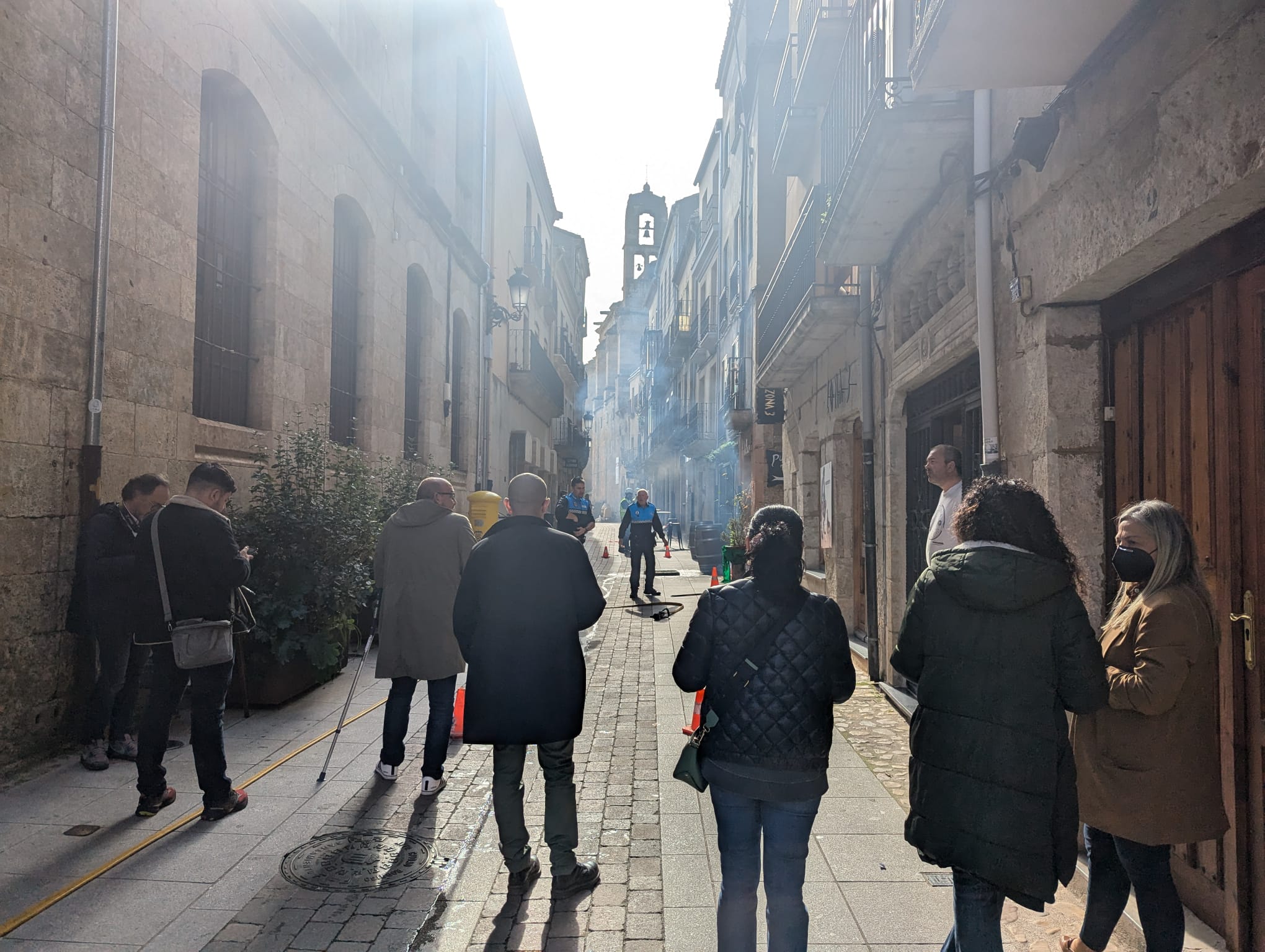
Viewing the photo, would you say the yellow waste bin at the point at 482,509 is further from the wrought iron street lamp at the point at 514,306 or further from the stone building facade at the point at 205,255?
the wrought iron street lamp at the point at 514,306

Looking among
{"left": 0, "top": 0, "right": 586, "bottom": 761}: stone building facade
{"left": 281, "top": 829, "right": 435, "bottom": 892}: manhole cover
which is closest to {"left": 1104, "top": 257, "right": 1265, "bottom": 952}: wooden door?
{"left": 281, "top": 829, "right": 435, "bottom": 892}: manhole cover

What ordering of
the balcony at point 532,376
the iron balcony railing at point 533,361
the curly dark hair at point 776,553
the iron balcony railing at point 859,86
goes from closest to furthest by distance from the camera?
the curly dark hair at point 776,553, the iron balcony railing at point 859,86, the balcony at point 532,376, the iron balcony railing at point 533,361

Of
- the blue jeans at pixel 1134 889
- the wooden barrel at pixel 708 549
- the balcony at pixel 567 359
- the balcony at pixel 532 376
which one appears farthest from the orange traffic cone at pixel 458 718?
the balcony at pixel 567 359

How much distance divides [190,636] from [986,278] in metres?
4.61

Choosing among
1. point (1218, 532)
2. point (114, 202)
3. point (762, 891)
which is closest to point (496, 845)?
point (762, 891)

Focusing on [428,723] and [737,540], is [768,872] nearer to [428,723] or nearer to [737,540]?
[428,723]

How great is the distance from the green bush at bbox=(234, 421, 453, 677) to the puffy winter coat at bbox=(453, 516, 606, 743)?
3521mm

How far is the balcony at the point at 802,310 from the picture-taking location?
358 inches

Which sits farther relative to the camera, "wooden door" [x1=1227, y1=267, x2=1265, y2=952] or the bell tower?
the bell tower

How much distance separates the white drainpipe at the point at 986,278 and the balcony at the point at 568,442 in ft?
97.1

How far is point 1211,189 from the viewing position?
2.89 metres

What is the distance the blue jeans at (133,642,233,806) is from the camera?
4426 millimetres

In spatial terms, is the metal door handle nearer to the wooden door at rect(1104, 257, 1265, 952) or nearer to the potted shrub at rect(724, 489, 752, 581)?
the wooden door at rect(1104, 257, 1265, 952)

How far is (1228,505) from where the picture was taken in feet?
10.4
